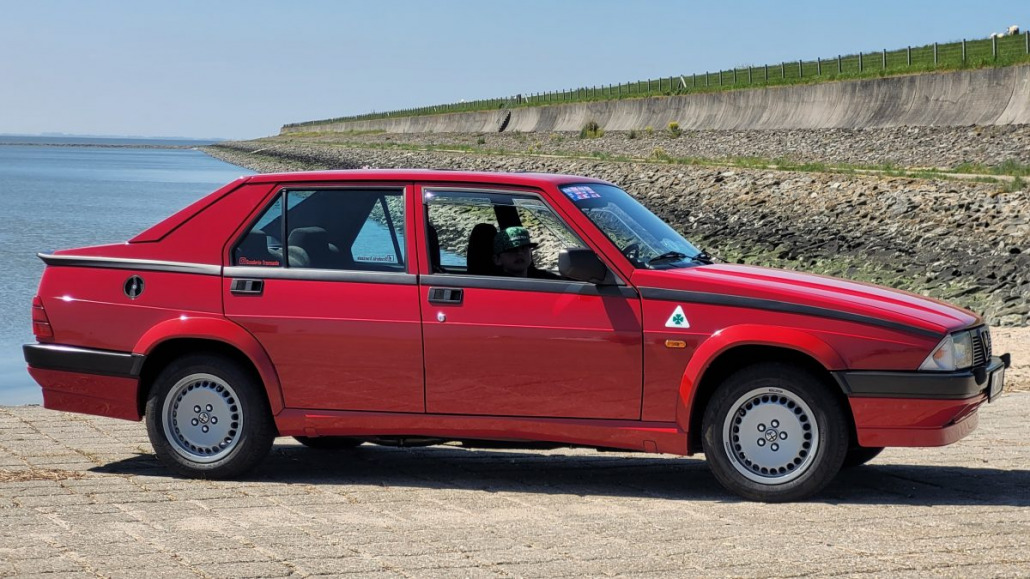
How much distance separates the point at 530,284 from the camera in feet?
23.3

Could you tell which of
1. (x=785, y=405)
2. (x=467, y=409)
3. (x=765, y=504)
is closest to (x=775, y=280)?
(x=785, y=405)

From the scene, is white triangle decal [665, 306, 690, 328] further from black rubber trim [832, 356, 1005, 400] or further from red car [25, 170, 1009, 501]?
black rubber trim [832, 356, 1005, 400]

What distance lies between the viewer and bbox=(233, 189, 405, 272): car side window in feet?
24.3

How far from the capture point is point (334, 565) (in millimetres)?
5602

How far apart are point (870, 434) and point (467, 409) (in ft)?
6.52

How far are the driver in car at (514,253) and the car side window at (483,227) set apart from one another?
19 mm

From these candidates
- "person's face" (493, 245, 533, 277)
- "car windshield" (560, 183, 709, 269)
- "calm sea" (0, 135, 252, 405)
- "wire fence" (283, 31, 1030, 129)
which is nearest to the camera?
"car windshield" (560, 183, 709, 269)

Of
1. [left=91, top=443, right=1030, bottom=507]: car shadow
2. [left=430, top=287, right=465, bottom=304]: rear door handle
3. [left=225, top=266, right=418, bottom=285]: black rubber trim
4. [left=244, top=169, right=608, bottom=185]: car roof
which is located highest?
[left=244, top=169, right=608, bottom=185]: car roof

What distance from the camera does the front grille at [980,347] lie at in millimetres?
6957

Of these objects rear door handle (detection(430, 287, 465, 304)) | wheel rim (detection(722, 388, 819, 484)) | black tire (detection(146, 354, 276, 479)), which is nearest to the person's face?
rear door handle (detection(430, 287, 465, 304))

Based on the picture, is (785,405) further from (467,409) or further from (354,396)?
(354,396)

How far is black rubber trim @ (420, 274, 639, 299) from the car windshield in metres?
0.19

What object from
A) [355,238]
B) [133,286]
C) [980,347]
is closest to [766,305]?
[980,347]

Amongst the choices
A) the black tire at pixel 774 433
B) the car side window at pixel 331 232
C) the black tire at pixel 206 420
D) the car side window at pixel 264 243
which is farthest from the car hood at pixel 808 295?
the black tire at pixel 206 420
